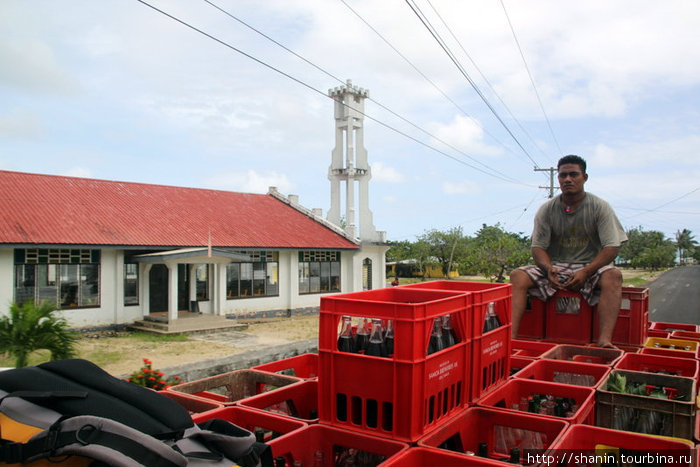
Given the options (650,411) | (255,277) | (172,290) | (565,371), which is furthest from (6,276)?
(650,411)

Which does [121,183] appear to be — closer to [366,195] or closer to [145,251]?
[145,251]

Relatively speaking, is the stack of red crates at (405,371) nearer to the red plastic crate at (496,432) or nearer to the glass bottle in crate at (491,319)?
the red plastic crate at (496,432)

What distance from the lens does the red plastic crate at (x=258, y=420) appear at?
2.96 metres

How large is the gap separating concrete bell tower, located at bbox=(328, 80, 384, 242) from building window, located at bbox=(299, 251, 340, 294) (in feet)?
8.49

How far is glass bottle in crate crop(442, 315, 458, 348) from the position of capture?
10.7ft

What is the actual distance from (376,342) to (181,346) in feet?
45.6

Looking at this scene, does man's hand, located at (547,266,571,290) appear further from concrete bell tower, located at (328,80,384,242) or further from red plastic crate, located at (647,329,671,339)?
concrete bell tower, located at (328,80,384,242)

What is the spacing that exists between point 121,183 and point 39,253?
6468 mm

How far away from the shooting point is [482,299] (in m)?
3.46

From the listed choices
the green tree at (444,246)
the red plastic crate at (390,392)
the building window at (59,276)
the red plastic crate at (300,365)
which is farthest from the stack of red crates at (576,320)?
the green tree at (444,246)

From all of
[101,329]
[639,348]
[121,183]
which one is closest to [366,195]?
[121,183]

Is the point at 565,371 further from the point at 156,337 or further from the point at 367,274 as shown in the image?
the point at 367,274

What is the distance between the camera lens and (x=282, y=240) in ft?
75.5

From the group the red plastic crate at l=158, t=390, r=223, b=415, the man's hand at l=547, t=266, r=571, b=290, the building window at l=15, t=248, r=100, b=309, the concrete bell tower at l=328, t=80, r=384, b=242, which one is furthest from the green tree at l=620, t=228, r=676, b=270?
the red plastic crate at l=158, t=390, r=223, b=415
